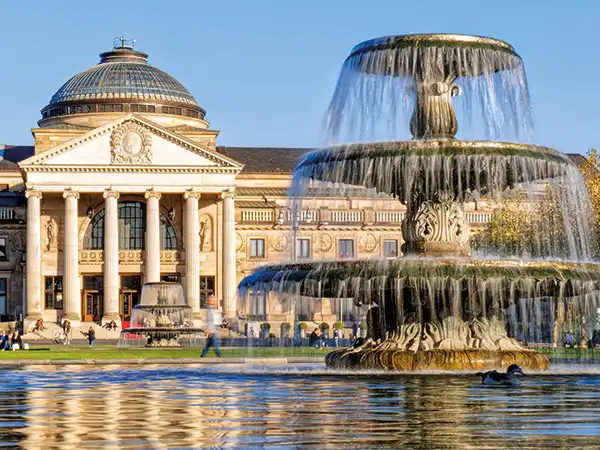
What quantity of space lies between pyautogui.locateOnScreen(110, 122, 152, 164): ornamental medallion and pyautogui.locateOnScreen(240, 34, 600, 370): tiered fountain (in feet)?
238

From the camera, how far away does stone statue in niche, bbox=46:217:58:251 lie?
98.2m

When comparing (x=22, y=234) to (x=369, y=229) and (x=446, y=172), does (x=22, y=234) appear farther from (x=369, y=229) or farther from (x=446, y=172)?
(x=446, y=172)

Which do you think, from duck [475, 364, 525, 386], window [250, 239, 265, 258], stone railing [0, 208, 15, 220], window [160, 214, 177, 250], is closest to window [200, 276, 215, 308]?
window [160, 214, 177, 250]

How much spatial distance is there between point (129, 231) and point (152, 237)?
5.02 m

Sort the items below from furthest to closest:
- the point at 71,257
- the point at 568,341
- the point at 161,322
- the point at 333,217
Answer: the point at 333,217 < the point at 71,257 < the point at 161,322 < the point at 568,341

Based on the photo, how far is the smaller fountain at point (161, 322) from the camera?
61.1 meters

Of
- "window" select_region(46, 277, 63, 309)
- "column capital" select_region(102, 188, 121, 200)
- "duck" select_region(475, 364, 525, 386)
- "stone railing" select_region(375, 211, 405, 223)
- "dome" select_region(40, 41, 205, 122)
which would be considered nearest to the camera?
"duck" select_region(475, 364, 525, 386)

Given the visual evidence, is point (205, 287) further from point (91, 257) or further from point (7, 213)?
point (7, 213)

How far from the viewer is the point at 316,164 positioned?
22.3m

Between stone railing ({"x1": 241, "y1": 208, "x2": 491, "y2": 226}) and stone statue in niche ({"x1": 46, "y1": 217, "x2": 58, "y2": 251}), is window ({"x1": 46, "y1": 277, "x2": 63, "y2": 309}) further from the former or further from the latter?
stone railing ({"x1": 241, "y1": 208, "x2": 491, "y2": 226})

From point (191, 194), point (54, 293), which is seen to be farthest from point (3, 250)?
point (191, 194)

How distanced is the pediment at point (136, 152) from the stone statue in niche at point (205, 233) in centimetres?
529

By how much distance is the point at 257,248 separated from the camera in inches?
3984

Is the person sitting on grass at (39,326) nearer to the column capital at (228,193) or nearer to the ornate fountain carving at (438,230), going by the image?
the column capital at (228,193)
